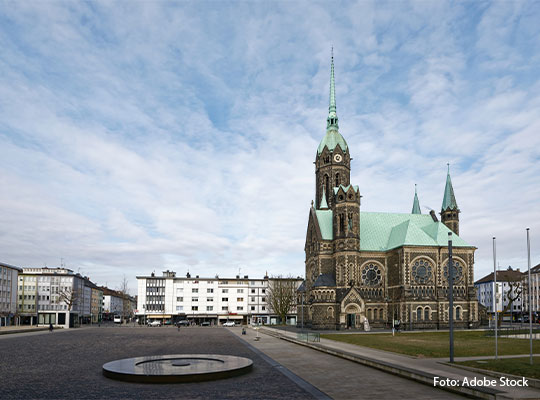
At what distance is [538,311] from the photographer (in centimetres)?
12675

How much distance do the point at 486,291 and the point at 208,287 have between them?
296 ft

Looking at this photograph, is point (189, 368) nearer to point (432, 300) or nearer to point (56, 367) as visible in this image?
point (56, 367)

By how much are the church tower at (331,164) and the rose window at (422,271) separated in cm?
2301

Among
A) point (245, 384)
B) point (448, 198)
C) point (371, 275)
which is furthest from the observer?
point (448, 198)

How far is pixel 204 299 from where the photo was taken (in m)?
134

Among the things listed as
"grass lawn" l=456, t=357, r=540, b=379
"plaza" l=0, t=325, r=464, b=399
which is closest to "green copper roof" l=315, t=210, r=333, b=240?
"plaza" l=0, t=325, r=464, b=399

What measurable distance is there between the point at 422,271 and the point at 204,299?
7141 cm

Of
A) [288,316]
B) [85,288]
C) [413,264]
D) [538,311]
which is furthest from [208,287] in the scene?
[538,311]

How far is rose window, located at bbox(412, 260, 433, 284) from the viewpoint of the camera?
8031cm

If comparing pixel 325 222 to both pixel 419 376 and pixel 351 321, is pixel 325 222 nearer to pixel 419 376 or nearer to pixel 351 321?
pixel 351 321

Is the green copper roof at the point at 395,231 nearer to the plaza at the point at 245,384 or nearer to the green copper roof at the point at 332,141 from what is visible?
the green copper roof at the point at 332,141

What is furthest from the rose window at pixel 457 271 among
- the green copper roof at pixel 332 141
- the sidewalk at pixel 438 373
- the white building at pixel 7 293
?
the white building at pixel 7 293

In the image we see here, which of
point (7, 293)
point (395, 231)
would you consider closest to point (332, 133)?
point (395, 231)

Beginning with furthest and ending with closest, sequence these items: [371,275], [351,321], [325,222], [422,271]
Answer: [325,222] < [371,275] < [422,271] < [351,321]
